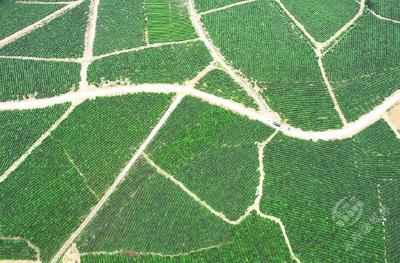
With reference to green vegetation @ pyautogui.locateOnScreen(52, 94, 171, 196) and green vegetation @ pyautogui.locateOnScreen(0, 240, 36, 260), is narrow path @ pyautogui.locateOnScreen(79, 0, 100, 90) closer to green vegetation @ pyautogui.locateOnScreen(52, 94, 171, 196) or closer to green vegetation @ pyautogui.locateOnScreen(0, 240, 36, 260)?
green vegetation @ pyautogui.locateOnScreen(52, 94, 171, 196)

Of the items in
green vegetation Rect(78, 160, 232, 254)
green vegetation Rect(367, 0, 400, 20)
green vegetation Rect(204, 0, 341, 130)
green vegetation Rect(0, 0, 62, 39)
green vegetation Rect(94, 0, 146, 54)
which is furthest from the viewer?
green vegetation Rect(367, 0, 400, 20)

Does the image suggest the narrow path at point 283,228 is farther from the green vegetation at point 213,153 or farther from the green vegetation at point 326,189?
the green vegetation at point 213,153

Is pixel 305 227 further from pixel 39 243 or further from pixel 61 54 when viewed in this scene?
pixel 61 54

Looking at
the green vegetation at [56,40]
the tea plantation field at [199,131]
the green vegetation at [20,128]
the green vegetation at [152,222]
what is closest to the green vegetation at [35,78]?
the tea plantation field at [199,131]

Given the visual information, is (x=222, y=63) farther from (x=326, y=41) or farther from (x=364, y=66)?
(x=364, y=66)

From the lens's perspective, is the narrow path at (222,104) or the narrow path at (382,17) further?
the narrow path at (382,17)

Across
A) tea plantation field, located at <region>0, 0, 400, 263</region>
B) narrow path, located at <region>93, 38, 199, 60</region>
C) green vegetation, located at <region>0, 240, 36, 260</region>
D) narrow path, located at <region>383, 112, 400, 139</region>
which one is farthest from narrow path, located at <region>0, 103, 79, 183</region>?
narrow path, located at <region>383, 112, 400, 139</region>

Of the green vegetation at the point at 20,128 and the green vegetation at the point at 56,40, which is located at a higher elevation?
the green vegetation at the point at 56,40

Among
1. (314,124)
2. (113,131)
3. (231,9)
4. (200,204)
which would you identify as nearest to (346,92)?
(314,124)
